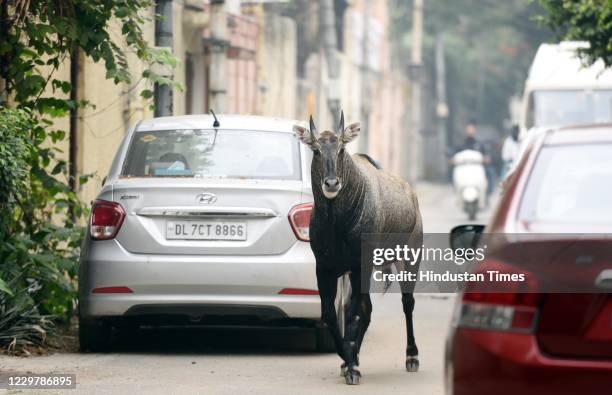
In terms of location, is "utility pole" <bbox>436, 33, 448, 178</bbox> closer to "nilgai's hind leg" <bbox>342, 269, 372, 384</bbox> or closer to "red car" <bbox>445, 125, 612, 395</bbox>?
"nilgai's hind leg" <bbox>342, 269, 372, 384</bbox>

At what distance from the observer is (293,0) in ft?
108

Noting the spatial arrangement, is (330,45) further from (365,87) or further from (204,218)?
(204,218)

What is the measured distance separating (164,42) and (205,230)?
4.40m

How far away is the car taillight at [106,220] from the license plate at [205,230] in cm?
34

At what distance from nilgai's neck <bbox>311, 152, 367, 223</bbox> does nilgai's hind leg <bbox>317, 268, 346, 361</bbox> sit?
398mm

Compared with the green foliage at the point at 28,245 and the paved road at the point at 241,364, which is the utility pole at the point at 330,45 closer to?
the green foliage at the point at 28,245

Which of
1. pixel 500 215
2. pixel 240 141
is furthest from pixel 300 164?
pixel 500 215

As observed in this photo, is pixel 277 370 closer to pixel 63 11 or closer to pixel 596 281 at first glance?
pixel 63 11

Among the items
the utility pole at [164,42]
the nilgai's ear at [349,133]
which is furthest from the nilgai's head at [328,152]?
the utility pole at [164,42]

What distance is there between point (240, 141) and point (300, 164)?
0.49 metres

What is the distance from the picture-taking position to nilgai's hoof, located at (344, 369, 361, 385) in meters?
9.03

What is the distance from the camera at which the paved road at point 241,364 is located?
29.1 ft

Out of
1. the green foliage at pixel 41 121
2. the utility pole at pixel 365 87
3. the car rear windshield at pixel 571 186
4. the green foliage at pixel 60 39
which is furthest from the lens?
the utility pole at pixel 365 87

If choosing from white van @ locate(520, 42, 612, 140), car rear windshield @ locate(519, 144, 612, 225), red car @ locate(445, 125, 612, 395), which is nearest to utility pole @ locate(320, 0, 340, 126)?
white van @ locate(520, 42, 612, 140)
